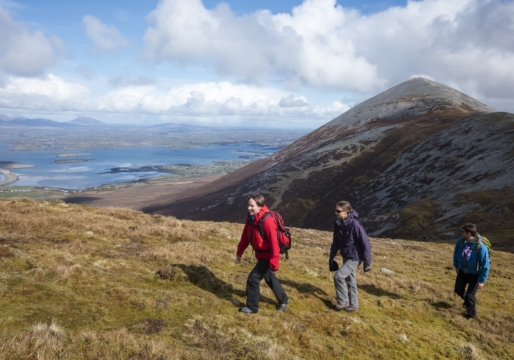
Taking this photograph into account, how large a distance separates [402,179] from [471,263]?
67.3 metres

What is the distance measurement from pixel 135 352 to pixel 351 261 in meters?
6.73

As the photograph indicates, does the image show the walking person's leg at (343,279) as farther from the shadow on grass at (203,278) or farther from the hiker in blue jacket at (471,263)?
the hiker in blue jacket at (471,263)

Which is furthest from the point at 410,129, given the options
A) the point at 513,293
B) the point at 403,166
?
the point at 513,293

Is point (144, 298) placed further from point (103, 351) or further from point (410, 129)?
point (410, 129)

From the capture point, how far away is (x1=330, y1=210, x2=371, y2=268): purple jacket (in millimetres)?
9847

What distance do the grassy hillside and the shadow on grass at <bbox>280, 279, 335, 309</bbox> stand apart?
0.08m

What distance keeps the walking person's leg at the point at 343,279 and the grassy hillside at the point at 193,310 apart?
0.43m

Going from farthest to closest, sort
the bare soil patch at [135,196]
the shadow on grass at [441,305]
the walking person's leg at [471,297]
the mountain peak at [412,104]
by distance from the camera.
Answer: the mountain peak at [412,104] → the bare soil patch at [135,196] → the shadow on grass at [441,305] → the walking person's leg at [471,297]

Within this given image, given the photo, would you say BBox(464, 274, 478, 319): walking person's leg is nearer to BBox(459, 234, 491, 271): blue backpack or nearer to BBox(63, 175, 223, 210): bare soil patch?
BBox(459, 234, 491, 271): blue backpack

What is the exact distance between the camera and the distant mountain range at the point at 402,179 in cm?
5028

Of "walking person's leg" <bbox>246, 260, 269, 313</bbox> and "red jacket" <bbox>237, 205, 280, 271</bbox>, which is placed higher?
"red jacket" <bbox>237, 205, 280, 271</bbox>

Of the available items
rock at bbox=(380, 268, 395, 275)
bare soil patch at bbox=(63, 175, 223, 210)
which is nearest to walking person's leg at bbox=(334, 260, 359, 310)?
rock at bbox=(380, 268, 395, 275)

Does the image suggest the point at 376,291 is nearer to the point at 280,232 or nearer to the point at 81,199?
the point at 280,232

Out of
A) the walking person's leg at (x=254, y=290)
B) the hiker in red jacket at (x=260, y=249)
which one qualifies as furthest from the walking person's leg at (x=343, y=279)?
the walking person's leg at (x=254, y=290)
